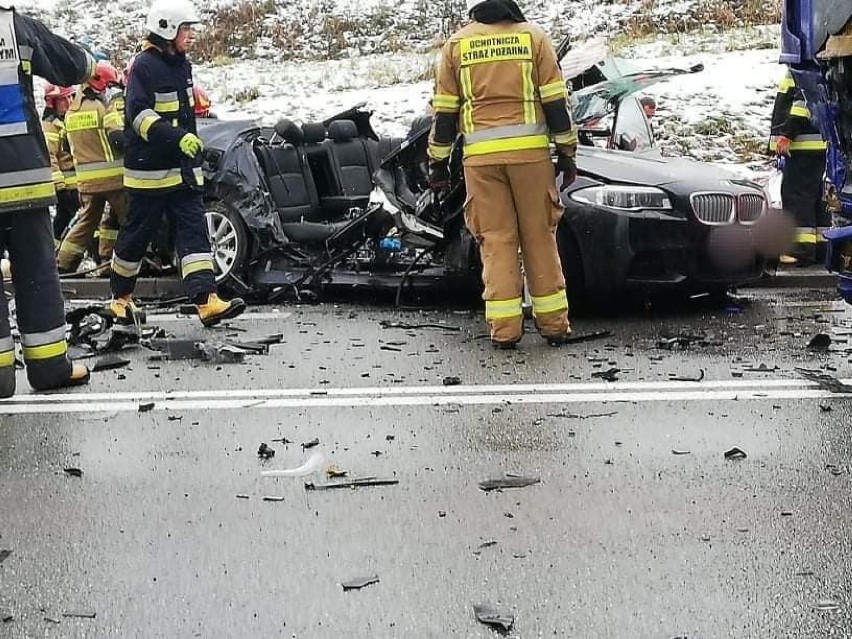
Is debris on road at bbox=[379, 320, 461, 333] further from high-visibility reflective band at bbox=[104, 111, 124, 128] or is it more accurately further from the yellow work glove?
high-visibility reflective band at bbox=[104, 111, 124, 128]

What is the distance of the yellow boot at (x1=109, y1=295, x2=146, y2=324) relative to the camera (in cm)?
745

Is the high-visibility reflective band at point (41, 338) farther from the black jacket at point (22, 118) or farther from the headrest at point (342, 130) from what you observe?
the headrest at point (342, 130)

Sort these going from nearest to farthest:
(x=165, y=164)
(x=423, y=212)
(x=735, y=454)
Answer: (x=735, y=454), (x=165, y=164), (x=423, y=212)

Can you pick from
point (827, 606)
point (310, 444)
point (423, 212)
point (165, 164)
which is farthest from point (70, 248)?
point (827, 606)

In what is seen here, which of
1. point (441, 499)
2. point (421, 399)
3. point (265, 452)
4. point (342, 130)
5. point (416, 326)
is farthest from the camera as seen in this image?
point (342, 130)

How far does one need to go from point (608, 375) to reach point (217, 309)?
115 inches

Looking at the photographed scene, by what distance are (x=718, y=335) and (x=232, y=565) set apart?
13.0 ft

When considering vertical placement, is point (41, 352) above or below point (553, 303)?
above

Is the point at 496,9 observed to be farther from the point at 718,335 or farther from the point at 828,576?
the point at 828,576

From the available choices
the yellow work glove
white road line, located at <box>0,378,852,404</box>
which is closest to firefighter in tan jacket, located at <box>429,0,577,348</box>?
white road line, located at <box>0,378,852,404</box>

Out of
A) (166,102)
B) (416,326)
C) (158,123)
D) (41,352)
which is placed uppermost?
(166,102)

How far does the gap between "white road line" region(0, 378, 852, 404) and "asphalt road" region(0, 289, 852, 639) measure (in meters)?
0.02

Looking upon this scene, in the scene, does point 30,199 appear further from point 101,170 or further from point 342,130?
point 101,170

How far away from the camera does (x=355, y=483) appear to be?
13.1 feet
